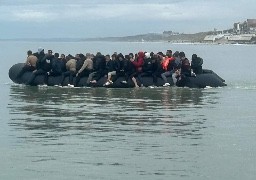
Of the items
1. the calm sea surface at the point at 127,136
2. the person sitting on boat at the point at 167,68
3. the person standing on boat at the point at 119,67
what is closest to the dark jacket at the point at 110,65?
the person standing on boat at the point at 119,67

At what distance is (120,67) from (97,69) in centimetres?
105

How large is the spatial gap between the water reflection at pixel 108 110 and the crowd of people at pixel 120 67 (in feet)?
2.93

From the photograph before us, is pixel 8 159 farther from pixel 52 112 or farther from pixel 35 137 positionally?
pixel 52 112

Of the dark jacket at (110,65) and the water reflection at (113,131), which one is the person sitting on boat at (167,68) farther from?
the water reflection at (113,131)

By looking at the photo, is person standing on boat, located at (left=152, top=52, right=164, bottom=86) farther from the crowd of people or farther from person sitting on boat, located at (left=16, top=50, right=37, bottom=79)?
person sitting on boat, located at (left=16, top=50, right=37, bottom=79)

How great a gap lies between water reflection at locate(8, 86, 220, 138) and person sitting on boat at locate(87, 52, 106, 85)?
33.2 inches

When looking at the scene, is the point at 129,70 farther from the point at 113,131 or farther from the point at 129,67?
the point at 113,131

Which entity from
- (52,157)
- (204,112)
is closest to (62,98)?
(204,112)

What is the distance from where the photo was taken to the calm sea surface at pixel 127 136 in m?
16.9

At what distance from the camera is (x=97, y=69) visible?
3541 centimetres

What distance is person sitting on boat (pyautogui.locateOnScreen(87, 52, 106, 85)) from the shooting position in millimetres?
35125

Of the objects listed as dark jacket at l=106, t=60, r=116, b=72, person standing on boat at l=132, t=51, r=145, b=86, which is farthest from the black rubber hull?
dark jacket at l=106, t=60, r=116, b=72

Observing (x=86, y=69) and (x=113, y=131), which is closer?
(x=113, y=131)

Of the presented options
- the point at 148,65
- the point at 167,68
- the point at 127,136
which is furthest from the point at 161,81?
the point at 127,136
